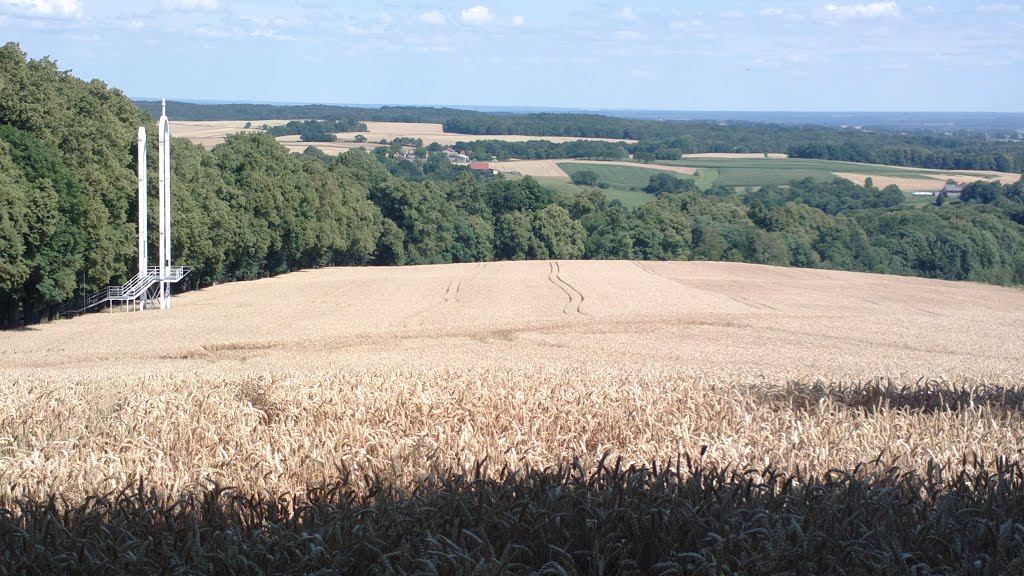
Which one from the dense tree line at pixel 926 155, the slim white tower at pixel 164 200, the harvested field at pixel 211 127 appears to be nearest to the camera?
the slim white tower at pixel 164 200

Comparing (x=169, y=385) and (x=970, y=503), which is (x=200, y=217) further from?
(x=970, y=503)

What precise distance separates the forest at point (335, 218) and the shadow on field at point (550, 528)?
3265 cm

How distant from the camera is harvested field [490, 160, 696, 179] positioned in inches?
5703

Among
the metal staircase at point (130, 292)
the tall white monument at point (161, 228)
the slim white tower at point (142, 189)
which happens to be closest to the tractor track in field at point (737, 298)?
the tall white monument at point (161, 228)

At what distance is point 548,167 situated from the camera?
510ft

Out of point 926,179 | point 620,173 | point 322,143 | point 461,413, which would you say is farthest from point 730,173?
point 461,413

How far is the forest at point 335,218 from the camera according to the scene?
128 feet

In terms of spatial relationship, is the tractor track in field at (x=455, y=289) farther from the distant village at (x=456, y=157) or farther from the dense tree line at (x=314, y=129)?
the dense tree line at (x=314, y=129)

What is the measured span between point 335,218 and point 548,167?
82668mm

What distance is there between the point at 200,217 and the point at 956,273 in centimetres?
6820

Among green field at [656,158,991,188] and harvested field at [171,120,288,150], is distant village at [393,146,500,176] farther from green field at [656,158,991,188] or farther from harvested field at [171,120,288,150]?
green field at [656,158,991,188]

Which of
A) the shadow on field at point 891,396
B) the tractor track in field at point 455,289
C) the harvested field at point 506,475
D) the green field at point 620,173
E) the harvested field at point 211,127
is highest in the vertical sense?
the harvested field at point 211,127

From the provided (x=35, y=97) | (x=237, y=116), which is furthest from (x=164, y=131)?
(x=237, y=116)

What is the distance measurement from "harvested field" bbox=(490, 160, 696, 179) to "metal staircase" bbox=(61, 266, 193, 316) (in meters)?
95.0
